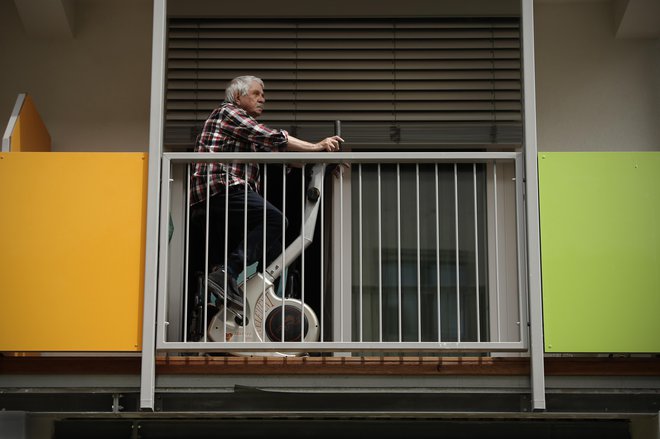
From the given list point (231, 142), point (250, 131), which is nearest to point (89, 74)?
point (231, 142)

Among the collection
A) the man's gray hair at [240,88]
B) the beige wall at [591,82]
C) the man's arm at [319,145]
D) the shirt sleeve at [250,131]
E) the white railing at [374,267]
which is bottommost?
the white railing at [374,267]

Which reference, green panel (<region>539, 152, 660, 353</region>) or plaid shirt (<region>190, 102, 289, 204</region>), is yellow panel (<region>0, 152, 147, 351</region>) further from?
green panel (<region>539, 152, 660, 353</region>)

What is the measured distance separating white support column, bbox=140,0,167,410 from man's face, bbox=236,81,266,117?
58cm

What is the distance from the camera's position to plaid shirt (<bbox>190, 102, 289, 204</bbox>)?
17.9 feet

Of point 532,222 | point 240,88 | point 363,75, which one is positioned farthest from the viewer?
point 363,75

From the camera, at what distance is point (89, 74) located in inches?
277

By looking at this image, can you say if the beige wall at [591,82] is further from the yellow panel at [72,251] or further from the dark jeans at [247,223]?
the yellow panel at [72,251]

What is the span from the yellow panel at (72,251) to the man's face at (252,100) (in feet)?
2.42

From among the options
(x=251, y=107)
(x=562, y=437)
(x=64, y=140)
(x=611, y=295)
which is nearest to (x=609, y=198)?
(x=611, y=295)

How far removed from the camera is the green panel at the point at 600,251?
16.9 ft

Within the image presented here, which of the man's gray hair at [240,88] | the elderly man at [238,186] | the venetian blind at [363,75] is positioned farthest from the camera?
the venetian blind at [363,75]

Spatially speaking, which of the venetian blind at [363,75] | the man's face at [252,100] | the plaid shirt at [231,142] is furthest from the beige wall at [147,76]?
the plaid shirt at [231,142]

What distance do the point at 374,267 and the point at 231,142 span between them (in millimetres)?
1321

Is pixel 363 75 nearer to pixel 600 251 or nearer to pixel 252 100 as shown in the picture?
pixel 252 100
